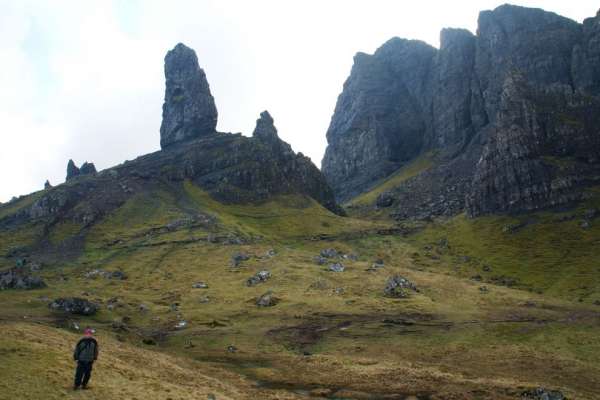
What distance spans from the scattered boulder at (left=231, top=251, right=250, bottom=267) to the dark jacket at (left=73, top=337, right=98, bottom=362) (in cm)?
11643

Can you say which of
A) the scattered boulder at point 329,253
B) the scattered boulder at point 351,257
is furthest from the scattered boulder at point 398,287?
the scattered boulder at point 329,253

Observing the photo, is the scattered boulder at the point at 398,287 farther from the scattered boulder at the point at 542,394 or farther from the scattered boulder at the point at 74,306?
the scattered boulder at the point at 542,394

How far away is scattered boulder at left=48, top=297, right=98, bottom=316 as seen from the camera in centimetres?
9719

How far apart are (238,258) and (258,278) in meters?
25.1

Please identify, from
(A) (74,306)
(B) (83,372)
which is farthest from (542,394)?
(A) (74,306)

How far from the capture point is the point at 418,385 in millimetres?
59906

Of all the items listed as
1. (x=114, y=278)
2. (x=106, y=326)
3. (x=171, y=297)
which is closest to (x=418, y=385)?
(x=106, y=326)

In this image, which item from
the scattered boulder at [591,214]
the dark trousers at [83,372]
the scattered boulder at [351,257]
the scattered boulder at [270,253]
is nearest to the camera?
the dark trousers at [83,372]

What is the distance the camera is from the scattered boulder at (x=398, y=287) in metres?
120

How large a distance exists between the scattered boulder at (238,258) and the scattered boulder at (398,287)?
48675mm

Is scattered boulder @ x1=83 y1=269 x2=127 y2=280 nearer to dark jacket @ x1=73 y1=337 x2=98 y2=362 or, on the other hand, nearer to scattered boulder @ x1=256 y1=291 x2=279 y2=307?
scattered boulder @ x1=256 y1=291 x2=279 y2=307

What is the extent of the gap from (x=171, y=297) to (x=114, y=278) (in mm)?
29954

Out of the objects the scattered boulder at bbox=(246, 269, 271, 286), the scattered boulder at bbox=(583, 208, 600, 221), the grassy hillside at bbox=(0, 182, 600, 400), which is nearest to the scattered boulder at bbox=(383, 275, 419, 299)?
the grassy hillside at bbox=(0, 182, 600, 400)

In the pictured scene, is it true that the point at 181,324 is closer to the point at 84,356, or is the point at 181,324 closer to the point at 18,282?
the point at 18,282
